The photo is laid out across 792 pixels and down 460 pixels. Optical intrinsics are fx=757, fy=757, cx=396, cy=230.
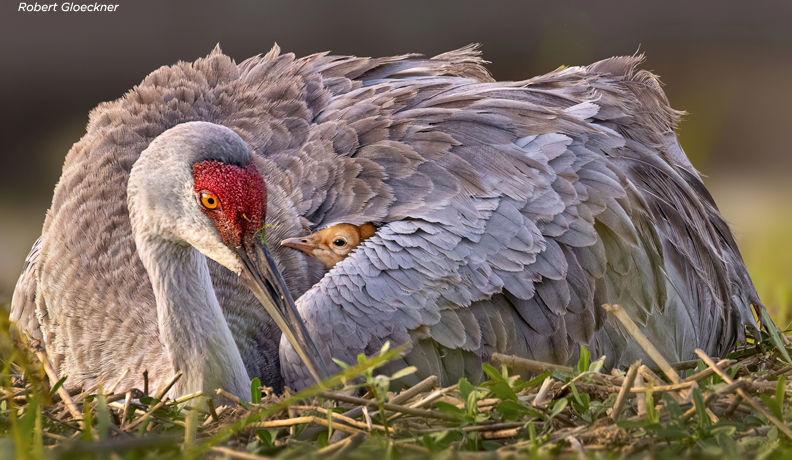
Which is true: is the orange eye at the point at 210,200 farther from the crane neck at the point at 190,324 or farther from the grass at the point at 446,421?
the grass at the point at 446,421

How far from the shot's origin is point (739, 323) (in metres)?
3.31

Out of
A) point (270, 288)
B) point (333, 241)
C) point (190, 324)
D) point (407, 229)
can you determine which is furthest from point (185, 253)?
point (407, 229)

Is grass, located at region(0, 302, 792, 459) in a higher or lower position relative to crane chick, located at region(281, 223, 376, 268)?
lower

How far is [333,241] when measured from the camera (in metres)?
2.86

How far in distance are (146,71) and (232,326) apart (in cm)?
390

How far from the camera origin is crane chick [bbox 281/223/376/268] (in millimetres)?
2836

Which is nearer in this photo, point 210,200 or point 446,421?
point 446,421

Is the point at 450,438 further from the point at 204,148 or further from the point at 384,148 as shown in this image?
the point at 384,148

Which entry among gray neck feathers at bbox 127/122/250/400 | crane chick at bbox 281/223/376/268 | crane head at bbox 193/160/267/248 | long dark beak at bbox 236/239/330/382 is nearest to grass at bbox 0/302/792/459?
long dark beak at bbox 236/239/330/382

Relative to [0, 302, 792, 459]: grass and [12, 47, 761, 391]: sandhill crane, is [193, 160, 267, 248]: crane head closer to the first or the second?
[12, 47, 761, 391]: sandhill crane

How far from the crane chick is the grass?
2.75 feet

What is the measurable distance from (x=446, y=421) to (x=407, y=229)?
3.22ft

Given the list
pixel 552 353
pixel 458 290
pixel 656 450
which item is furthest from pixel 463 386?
pixel 552 353

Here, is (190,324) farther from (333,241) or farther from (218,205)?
(333,241)
